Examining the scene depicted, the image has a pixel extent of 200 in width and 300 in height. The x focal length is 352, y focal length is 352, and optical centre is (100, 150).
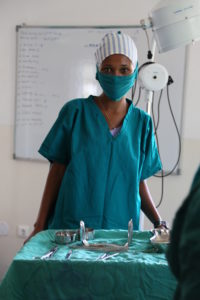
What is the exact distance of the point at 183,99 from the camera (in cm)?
216

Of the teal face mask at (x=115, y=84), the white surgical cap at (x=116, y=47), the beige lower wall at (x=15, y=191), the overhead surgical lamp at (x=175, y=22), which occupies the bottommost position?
the beige lower wall at (x=15, y=191)

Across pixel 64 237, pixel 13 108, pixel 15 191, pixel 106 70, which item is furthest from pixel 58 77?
pixel 64 237

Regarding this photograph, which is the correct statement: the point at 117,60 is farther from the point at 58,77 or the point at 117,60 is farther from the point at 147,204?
the point at 58,77

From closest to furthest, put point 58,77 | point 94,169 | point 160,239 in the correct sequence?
point 160,239 → point 94,169 → point 58,77

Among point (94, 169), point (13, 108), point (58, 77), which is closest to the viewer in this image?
point (94, 169)

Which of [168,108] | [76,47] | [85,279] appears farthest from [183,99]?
[85,279]

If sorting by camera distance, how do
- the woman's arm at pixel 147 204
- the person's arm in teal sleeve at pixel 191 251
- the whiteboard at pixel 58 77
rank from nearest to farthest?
the person's arm in teal sleeve at pixel 191 251
the woman's arm at pixel 147 204
the whiteboard at pixel 58 77

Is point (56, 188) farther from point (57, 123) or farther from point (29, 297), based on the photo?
point (29, 297)

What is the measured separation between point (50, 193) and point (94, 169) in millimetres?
200

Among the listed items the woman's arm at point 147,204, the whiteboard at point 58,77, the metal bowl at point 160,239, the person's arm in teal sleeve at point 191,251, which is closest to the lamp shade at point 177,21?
the woman's arm at point 147,204

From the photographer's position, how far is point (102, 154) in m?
1.21

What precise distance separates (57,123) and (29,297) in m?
0.65

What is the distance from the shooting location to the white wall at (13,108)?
2.18m

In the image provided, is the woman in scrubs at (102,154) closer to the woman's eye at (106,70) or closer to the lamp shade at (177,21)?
the woman's eye at (106,70)
